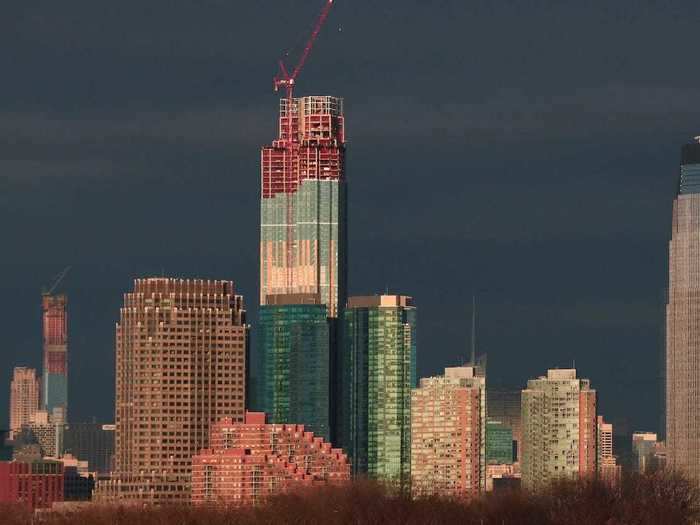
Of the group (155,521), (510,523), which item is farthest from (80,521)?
(510,523)

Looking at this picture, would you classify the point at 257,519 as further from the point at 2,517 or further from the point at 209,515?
the point at 2,517

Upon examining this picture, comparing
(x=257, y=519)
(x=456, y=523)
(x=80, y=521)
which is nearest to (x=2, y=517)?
(x=80, y=521)

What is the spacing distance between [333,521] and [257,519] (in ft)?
18.2

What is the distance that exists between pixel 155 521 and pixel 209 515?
6.53m

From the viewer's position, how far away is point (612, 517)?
7761 inches

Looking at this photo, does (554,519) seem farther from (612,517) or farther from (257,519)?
(257,519)

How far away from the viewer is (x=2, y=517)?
648ft

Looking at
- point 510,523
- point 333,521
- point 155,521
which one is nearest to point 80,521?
point 155,521

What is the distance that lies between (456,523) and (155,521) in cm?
2127

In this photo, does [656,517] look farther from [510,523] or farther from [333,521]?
[333,521]

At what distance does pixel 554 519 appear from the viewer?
198875 mm

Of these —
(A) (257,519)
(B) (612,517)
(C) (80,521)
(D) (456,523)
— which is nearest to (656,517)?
(B) (612,517)

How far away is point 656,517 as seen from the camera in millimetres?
198125

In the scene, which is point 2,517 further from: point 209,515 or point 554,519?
point 554,519
